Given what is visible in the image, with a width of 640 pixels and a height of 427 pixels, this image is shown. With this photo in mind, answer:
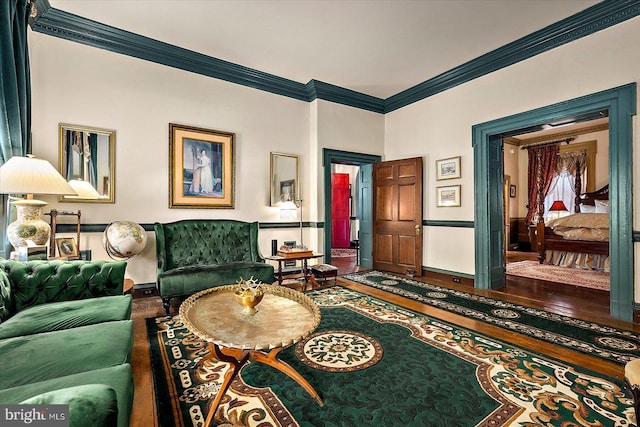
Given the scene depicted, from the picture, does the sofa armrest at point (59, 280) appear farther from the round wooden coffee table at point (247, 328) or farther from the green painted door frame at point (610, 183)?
the green painted door frame at point (610, 183)

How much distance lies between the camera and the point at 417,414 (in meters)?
1.76

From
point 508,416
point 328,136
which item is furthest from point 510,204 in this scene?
point 508,416

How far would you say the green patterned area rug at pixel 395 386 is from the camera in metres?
1.73

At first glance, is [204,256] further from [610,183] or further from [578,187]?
[578,187]

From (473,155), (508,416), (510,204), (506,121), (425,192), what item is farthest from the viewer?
(510,204)

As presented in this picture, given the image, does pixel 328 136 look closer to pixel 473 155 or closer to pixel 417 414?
pixel 473 155

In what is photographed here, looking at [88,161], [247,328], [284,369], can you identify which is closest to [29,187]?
→ [88,161]

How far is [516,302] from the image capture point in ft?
13.0

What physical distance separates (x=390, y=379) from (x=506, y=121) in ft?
13.4

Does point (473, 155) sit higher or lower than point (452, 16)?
lower

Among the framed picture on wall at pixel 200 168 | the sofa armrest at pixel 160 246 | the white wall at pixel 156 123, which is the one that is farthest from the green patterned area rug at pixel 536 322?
the sofa armrest at pixel 160 246

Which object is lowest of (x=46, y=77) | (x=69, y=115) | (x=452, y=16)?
(x=69, y=115)

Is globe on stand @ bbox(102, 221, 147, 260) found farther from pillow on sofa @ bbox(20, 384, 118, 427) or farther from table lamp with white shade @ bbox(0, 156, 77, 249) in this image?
pillow on sofa @ bbox(20, 384, 118, 427)

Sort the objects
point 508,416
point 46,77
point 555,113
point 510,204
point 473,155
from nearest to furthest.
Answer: point 508,416 < point 46,77 < point 555,113 < point 473,155 < point 510,204
